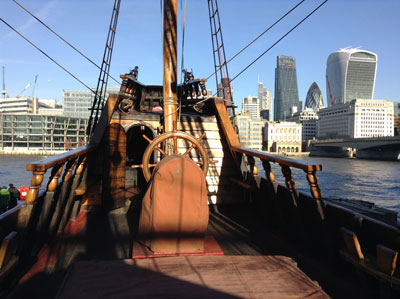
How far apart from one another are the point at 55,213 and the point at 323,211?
315cm

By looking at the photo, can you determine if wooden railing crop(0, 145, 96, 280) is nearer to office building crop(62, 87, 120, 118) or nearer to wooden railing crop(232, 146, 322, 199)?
wooden railing crop(232, 146, 322, 199)

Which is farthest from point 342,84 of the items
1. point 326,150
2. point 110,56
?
point 110,56

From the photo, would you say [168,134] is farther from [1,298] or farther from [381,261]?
[381,261]

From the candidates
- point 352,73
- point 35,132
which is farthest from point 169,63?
point 352,73

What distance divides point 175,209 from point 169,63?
2652mm

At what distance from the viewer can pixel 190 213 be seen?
10.1 ft

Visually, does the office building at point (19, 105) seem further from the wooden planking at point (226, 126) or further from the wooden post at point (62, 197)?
the wooden post at point (62, 197)

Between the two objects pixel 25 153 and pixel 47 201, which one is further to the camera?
pixel 25 153

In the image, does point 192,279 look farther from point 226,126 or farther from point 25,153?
point 25,153

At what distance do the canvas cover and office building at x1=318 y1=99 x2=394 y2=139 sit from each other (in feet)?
423

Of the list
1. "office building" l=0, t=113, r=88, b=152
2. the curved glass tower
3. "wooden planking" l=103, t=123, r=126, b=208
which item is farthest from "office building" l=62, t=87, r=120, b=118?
the curved glass tower

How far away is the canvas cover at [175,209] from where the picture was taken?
3000 millimetres

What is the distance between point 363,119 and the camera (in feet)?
380

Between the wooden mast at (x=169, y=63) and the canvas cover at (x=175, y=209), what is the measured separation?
161 cm
